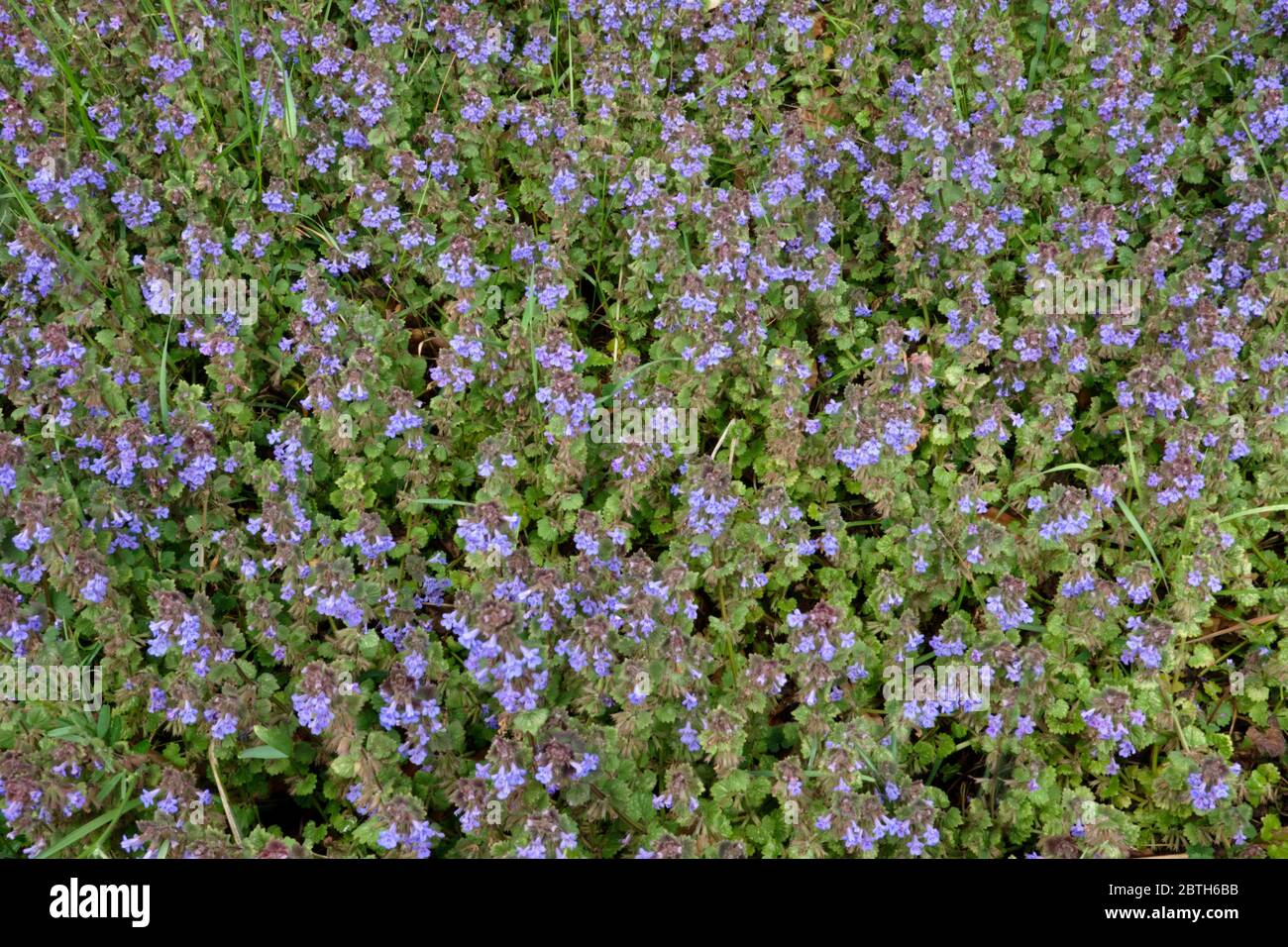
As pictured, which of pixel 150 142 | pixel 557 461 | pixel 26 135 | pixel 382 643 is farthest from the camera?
pixel 150 142

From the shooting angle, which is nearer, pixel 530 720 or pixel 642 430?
pixel 530 720

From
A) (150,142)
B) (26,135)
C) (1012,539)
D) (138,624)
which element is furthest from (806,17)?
(138,624)

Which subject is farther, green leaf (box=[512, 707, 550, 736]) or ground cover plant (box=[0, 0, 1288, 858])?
ground cover plant (box=[0, 0, 1288, 858])

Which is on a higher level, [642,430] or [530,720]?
[642,430]

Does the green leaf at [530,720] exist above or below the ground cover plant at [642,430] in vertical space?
below

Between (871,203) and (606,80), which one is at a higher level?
(606,80)

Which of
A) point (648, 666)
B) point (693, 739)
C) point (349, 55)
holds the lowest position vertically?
point (693, 739)

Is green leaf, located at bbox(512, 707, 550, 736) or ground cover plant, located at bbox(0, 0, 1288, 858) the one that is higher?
ground cover plant, located at bbox(0, 0, 1288, 858)

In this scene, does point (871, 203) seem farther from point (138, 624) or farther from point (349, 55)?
point (138, 624)
